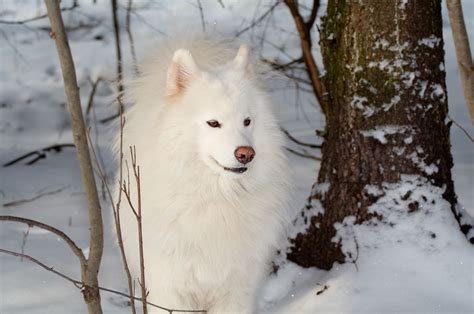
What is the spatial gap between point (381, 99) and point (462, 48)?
1.94 ft

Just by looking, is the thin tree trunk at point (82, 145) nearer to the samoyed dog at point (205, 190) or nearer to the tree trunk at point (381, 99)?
the samoyed dog at point (205, 190)

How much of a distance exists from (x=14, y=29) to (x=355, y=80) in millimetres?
6084

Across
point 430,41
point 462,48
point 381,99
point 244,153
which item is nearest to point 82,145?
point 244,153

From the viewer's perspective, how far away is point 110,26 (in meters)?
9.13

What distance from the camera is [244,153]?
10.5 feet

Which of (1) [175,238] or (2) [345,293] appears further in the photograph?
(2) [345,293]

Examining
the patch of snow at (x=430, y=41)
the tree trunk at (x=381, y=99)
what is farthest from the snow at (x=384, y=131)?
the patch of snow at (x=430, y=41)

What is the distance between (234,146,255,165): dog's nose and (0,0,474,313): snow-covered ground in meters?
1.12

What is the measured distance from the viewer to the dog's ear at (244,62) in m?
3.66

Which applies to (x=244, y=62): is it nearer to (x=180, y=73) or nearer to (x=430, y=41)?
(x=180, y=73)

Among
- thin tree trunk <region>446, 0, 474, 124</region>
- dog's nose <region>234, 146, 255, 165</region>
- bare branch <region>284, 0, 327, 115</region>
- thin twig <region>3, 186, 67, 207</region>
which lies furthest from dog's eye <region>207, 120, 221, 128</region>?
thin twig <region>3, 186, 67, 207</region>

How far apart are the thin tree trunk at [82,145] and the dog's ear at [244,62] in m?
1.34

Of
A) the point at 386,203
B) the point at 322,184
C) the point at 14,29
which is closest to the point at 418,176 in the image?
the point at 386,203

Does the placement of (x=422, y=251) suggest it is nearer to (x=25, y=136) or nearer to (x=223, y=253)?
(x=223, y=253)
